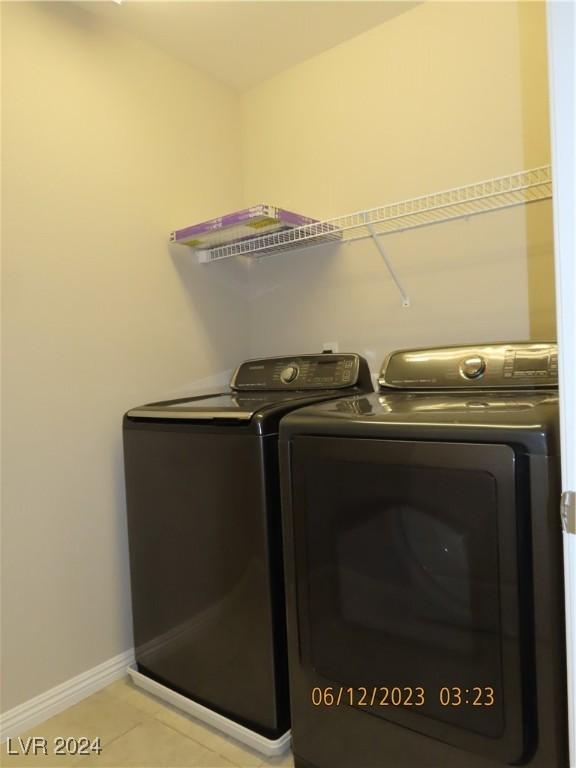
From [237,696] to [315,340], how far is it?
50.5 inches

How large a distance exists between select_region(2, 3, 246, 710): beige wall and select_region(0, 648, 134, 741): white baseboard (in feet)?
0.10

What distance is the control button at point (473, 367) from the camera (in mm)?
1487

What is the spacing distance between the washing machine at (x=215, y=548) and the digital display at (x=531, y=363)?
0.53 m

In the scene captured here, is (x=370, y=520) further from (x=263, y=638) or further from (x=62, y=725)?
(x=62, y=725)

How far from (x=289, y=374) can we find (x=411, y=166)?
86 centimetres

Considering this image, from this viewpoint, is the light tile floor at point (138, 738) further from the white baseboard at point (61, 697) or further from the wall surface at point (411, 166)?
the wall surface at point (411, 166)

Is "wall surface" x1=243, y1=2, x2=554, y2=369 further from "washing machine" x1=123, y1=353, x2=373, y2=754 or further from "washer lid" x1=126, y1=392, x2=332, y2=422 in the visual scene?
"washer lid" x1=126, y1=392, x2=332, y2=422

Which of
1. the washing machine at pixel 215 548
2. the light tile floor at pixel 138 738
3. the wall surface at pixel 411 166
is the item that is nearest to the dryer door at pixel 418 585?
the washing machine at pixel 215 548

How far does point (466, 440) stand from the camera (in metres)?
1.03

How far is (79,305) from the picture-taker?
1739mm

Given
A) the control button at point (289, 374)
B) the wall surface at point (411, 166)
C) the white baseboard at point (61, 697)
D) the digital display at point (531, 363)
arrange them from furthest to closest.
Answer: the control button at point (289, 374) < the wall surface at point (411, 166) < the white baseboard at point (61, 697) < the digital display at point (531, 363)

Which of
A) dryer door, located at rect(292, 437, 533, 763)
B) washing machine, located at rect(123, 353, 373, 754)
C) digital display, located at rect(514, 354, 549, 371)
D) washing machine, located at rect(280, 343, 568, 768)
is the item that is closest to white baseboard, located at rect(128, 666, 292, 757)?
washing machine, located at rect(123, 353, 373, 754)

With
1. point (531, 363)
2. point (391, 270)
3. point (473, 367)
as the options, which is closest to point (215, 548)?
point (473, 367)

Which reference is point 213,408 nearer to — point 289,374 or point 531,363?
point 289,374
